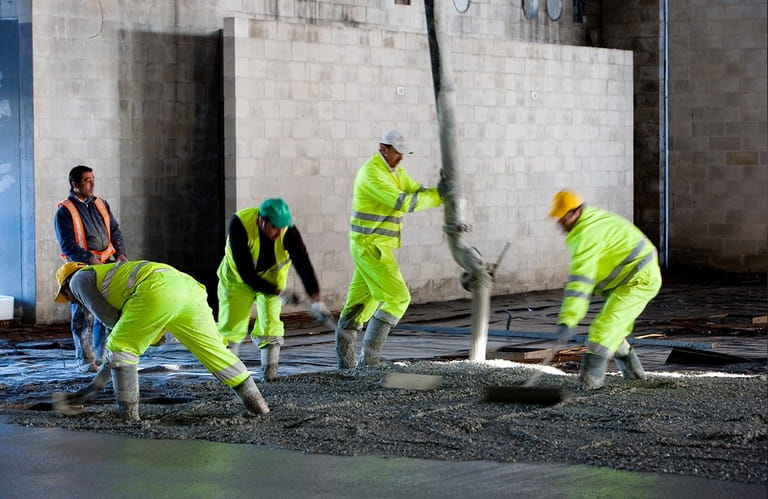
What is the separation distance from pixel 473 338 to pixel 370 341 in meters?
0.92

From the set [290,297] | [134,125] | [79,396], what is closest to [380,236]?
[290,297]

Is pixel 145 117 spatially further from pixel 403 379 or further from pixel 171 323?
pixel 171 323

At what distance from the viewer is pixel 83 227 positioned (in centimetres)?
1098

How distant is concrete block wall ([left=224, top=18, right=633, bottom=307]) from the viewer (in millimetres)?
15133

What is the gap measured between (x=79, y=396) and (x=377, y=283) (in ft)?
8.20

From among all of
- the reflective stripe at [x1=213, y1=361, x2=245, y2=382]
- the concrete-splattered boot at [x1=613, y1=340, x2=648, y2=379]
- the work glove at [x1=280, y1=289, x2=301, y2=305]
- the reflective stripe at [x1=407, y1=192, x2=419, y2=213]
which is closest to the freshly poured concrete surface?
the reflective stripe at [x1=213, y1=361, x2=245, y2=382]

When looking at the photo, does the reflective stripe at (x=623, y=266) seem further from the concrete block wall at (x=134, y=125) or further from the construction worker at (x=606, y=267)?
the concrete block wall at (x=134, y=125)

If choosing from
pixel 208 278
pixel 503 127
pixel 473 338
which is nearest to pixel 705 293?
pixel 503 127

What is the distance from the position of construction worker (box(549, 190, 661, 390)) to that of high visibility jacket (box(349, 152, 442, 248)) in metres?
1.69

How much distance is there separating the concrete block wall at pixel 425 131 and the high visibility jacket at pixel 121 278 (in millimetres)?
6614

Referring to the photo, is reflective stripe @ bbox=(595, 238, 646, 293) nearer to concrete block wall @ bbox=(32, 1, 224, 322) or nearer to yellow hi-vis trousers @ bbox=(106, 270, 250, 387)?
yellow hi-vis trousers @ bbox=(106, 270, 250, 387)

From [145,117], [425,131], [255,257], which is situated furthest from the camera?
[425,131]

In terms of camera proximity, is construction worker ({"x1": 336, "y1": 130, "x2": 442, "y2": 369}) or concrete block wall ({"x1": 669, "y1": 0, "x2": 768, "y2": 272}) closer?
construction worker ({"x1": 336, "y1": 130, "x2": 442, "y2": 369})

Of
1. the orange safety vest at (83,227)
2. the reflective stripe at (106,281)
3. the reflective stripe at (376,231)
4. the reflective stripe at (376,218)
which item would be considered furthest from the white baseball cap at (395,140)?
the reflective stripe at (106,281)
